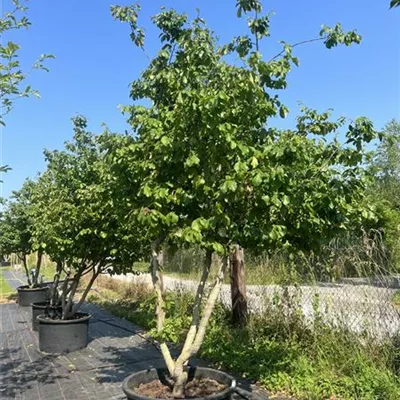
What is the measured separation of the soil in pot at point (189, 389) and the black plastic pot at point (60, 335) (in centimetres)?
335

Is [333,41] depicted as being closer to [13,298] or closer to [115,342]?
[115,342]

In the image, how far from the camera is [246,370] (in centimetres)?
542

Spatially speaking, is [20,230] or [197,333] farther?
[20,230]

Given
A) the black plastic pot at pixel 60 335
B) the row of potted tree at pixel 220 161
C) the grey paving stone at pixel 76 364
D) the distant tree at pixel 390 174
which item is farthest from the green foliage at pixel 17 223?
the distant tree at pixel 390 174

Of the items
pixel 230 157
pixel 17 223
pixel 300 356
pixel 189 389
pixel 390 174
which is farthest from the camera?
pixel 390 174

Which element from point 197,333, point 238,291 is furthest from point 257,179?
point 238,291

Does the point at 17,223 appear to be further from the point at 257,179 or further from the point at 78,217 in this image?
the point at 257,179

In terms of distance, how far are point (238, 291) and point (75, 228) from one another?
103 inches

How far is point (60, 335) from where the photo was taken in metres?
6.82

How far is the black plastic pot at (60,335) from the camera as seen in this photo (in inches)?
268

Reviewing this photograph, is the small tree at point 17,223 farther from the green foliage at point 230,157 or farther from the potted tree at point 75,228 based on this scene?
the green foliage at point 230,157

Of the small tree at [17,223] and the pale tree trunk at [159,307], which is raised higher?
the small tree at [17,223]

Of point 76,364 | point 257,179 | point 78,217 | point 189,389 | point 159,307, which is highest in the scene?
point 78,217

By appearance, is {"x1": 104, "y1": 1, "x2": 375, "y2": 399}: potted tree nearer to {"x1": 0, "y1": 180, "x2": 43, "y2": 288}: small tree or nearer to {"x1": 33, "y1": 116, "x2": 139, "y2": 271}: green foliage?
{"x1": 33, "y1": 116, "x2": 139, "y2": 271}: green foliage
